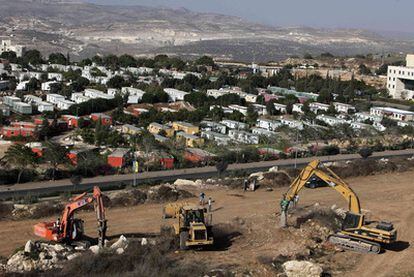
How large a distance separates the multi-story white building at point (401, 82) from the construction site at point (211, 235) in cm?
2704

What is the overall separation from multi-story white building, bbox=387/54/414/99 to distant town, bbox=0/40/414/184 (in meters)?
0.06

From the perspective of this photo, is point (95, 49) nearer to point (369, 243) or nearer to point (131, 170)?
point (131, 170)

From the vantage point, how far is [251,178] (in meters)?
13.4

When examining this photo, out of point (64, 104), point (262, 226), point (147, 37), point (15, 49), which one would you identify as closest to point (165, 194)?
point (262, 226)

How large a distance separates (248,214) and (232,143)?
11.4 metres

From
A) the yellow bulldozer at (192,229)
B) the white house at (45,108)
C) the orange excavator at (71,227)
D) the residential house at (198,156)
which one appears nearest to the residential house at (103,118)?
the white house at (45,108)

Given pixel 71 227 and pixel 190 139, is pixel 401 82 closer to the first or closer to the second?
pixel 190 139

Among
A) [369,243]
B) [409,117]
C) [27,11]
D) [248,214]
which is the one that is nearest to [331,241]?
[369,243]

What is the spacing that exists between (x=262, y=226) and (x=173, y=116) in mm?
17248

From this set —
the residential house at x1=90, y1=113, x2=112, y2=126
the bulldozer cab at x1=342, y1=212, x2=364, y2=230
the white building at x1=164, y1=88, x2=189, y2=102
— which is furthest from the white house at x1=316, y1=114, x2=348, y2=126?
the bulldozer cab at x1=342, y1=212, x2=364, y2=230

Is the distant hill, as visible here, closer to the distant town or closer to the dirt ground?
the distant town

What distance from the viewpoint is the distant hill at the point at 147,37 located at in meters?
88.6

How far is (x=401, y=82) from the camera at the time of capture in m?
37.8

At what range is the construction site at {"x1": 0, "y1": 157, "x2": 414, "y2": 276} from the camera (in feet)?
23.2
